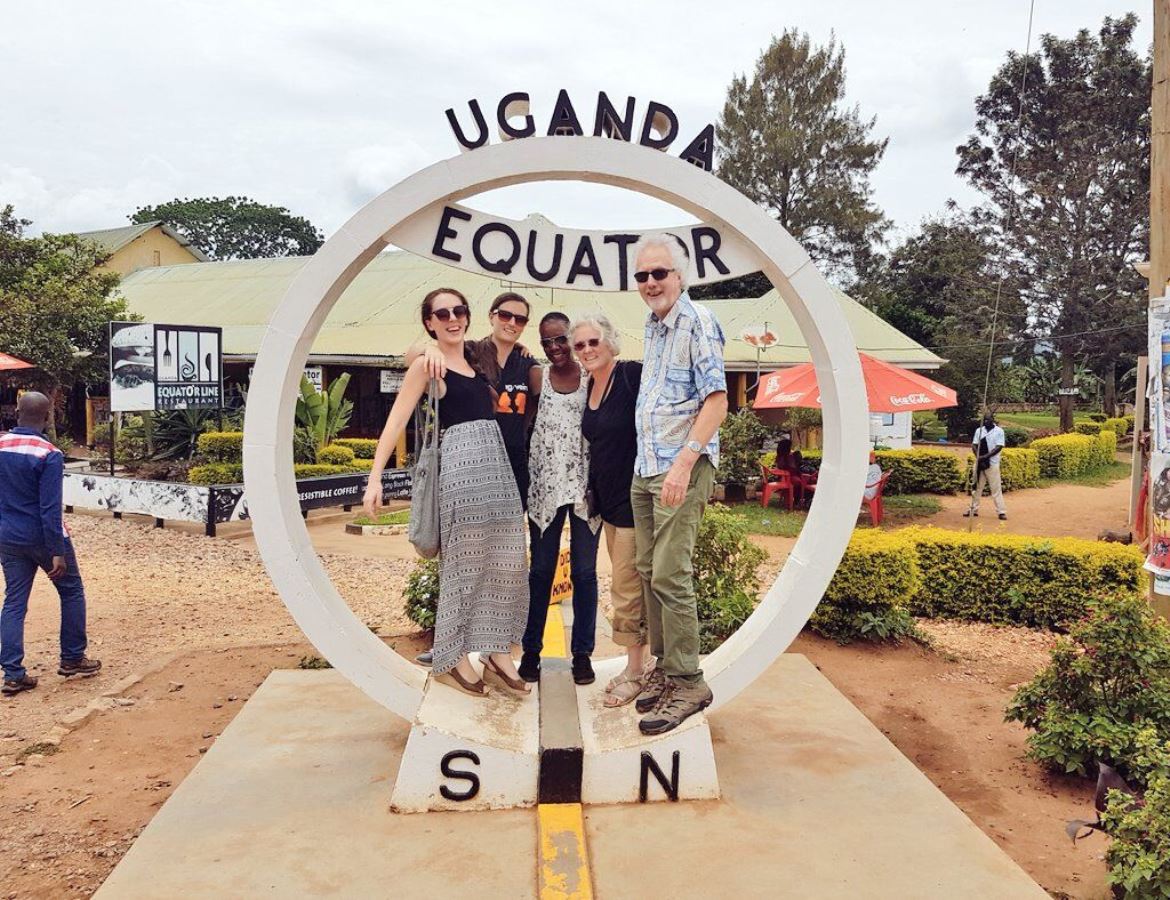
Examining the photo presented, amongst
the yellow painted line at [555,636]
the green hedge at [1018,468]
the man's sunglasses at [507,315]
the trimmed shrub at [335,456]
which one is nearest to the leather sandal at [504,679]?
the yellow painted line at [555,636]

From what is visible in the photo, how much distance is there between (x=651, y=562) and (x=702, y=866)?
1.26 meters

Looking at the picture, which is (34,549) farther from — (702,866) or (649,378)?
(702,866)

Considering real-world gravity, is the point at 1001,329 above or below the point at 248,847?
above

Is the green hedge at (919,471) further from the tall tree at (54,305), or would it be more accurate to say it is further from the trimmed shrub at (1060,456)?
the tall tree at (54,305)

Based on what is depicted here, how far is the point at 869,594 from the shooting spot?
691cm

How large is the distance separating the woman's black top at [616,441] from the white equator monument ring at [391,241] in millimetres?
811

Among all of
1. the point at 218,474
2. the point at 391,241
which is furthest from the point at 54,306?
the point at 391,241

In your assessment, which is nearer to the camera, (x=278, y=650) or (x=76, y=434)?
(x=278, y=650)

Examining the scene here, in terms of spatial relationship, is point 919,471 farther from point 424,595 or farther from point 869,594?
point 424,595

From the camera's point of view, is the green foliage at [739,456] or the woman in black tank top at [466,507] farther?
the green foliage at [739,456]

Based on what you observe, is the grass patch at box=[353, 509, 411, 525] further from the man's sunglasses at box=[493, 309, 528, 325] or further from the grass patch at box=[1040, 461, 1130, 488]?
the grass patch at box=[1040, 461, 1130, 488]

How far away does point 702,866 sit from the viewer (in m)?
3.51

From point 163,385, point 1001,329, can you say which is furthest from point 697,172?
point 1001,329

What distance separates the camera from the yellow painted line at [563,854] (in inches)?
130
